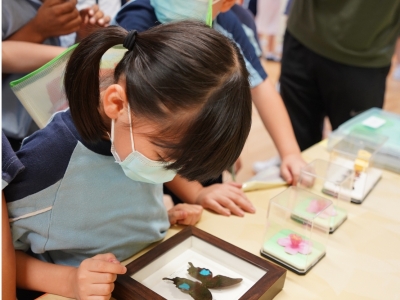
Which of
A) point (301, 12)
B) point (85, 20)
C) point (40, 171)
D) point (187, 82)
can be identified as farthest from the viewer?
point (301, 12)

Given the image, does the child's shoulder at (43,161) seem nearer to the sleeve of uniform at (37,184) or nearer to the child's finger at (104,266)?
the sleeve of uniform at (37,184)

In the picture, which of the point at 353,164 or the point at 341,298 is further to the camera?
the point at 353,164

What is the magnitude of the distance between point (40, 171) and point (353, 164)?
2.55 ft

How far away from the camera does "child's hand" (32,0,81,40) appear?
3.09 feet

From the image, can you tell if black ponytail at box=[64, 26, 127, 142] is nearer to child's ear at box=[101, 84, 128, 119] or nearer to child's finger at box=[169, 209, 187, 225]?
child's ear at box=[101, 84, 128, 119]

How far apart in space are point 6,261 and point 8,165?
0.48 ft

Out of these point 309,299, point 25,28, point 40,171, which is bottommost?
point 309,299

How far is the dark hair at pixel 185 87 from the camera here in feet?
1.81

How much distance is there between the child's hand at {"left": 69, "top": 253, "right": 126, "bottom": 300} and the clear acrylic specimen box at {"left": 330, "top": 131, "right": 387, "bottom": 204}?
603 millimetres

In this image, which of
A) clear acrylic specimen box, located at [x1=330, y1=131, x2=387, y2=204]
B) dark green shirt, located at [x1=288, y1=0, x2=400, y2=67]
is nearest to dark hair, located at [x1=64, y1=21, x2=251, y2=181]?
clear acrylic specimen box, located at [x1=330, y1=131, x2=387, y2=204]

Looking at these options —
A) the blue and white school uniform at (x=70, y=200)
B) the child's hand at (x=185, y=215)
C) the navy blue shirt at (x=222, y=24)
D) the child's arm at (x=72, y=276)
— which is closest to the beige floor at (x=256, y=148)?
the navy blue shirt at (x=222, y=24)

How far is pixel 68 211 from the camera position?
2.22 feet

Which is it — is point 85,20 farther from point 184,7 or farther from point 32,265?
point 32,265

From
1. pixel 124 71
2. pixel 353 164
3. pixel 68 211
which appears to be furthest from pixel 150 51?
pixel 353 164
